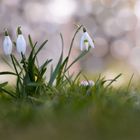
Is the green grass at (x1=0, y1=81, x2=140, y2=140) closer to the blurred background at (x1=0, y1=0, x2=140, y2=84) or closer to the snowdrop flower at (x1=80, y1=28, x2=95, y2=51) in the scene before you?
the snowdrop flower at (x1=80, y1=28, x2=95, y2=51)

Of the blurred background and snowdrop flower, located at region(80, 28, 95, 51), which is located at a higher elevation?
the blurred background

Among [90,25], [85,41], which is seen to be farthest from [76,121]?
[90,25]

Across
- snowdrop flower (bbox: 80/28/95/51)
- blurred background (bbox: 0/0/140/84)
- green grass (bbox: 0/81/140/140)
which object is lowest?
green grass (bbox: 0/81/140/140)

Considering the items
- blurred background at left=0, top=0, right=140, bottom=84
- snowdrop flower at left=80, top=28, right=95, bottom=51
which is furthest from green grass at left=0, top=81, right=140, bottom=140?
blurred background at left=0, top=0, right=140, bottom=84

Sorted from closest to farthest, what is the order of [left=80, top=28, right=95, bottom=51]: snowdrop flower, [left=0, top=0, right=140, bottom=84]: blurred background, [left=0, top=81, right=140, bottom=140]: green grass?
[left=0, top=81, right=140, bottom=140]: green grass, [left=80, top=28, right=95, bottom=51]: snowdrop flower, [left=0, top=0, right=140, bottom=84]: blurred background

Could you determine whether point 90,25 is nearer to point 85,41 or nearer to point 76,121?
point 85,41

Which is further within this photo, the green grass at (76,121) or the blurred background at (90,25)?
the blurred background at (90,25)

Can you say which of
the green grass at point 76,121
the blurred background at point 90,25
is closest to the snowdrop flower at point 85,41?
the green grass at point 76,121

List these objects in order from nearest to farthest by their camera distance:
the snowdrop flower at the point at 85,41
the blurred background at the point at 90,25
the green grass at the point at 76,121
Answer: the green grass at the point at 76,121, the snowdrop flower at the point at 85,41, the blurred background at the point at 90,25

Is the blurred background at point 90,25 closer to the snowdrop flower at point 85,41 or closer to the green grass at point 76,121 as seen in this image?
the snowdrop flower at point 85,41
